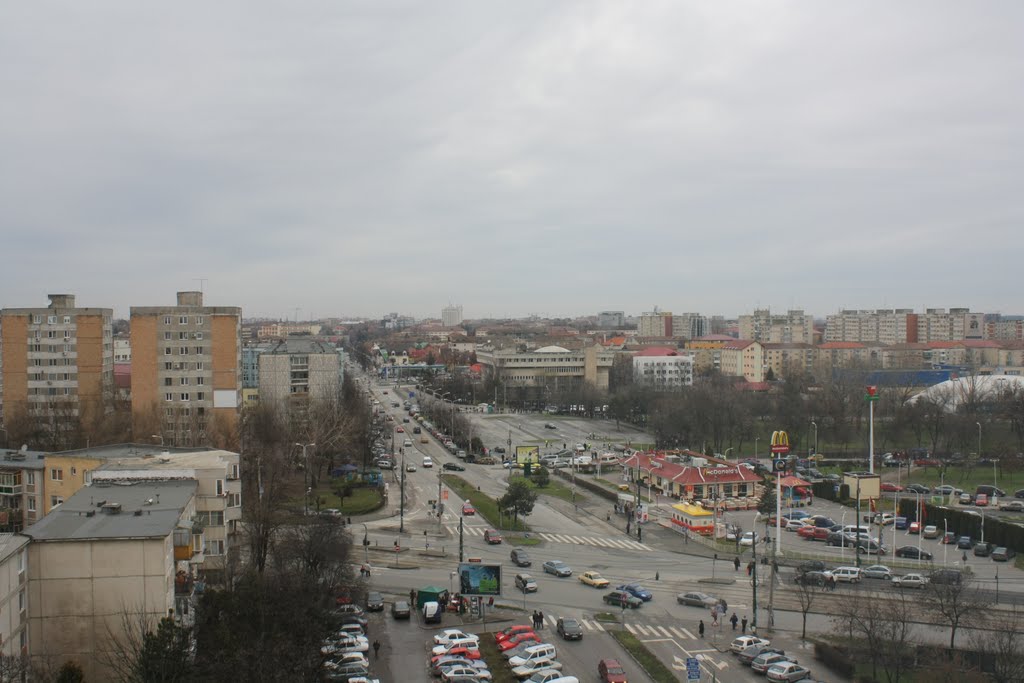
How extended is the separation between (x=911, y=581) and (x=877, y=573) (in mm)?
1020

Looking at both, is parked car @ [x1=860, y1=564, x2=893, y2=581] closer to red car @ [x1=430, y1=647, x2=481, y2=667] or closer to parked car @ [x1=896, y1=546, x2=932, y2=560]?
parked car @ [x1=896, y1=546, x2=932, y2=560]

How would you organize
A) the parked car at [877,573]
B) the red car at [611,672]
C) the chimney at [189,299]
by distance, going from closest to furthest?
the red car at [611,672]
the parked car at [877,573]
the chimney at [189,299]

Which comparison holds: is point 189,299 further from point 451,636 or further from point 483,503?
point 451,636

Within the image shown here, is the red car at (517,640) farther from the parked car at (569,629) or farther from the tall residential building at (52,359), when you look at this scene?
the tall residential building at (52,359)

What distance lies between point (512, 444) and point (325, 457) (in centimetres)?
1370

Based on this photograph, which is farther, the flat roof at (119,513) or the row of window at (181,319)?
the row of window at (181,319)

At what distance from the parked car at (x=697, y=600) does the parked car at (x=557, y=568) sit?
3.25m

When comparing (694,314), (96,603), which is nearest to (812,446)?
(96,603)

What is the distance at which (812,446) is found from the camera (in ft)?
153

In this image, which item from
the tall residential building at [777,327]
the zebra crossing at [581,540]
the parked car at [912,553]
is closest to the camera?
the parked car at [912,553]

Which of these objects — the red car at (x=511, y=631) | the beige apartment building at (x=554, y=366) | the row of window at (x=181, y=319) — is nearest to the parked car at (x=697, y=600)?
the red car at (x=511, y=631)

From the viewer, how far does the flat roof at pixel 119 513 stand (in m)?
14.0

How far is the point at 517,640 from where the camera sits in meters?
16.9

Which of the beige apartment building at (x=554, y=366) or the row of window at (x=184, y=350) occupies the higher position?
the row of window at (x=184, y=350)
